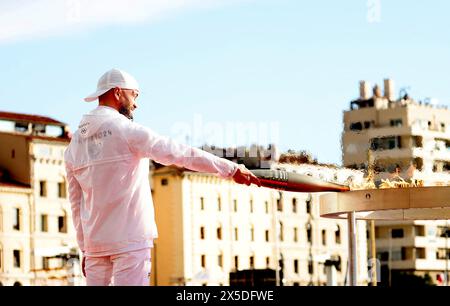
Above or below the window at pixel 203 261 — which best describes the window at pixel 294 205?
above

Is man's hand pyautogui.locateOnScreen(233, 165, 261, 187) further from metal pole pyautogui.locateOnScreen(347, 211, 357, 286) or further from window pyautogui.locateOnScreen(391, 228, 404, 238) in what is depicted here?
window pyautogui.locateOnScreen(391, 228, 404, 238)

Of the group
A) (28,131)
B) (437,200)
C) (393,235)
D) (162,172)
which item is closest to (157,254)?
(162,172)

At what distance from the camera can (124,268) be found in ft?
26.0

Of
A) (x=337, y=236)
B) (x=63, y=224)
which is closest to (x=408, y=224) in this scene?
(x=337, y=236)

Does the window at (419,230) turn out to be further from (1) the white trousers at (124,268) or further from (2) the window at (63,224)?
(1) the white trousers at (124,268)

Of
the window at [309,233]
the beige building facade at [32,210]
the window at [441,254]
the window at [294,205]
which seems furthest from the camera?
the window at [441,254]

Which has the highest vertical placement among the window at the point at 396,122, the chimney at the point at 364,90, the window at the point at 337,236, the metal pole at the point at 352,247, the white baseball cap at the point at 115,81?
the chimney at the point at 364,90

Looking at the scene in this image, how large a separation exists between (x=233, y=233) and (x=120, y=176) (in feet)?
352

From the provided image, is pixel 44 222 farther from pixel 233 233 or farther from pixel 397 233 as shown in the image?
pixel 397 233

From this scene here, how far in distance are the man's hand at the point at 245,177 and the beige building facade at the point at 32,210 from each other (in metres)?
86.6

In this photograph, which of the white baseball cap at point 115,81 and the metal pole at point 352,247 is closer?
the white baseball cap at point 115,81

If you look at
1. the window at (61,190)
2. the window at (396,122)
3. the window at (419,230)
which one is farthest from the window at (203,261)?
the window at (396,122)

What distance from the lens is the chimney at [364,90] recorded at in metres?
132
